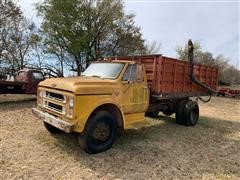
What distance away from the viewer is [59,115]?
5.82m

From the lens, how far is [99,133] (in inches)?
237

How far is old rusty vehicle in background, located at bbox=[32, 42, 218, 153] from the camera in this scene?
5499 millimetres

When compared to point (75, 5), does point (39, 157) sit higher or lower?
lower

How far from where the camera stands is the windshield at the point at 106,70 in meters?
6.70

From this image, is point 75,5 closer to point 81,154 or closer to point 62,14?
point 62,14

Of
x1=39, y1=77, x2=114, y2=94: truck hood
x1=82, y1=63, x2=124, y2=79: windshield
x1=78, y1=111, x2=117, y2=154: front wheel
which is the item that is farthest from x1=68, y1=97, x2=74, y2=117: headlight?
x1=82, y1=63, x2=124, y2=79: windshield

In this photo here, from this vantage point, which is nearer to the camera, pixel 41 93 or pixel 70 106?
pixel 70 106

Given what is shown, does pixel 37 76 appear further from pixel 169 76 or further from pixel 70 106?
pixel 70 106

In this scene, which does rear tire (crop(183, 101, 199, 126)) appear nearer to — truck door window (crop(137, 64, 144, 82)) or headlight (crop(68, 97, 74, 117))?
truck door window (crop(137, 64, 144, 82))

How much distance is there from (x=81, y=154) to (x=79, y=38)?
55.7 ft

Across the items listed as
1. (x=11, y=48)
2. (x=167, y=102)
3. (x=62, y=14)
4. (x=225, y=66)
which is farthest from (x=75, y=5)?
(x=225, y=66)

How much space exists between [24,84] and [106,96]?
8687mm

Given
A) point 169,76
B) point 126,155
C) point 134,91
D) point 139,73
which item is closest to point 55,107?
point 126,155

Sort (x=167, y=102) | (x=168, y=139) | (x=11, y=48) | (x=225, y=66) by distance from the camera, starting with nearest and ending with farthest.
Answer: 1. (x=168, y=139)
2. (x=167, y=102)
3. (x=11, y=48)
4. (x=225, y=66)
